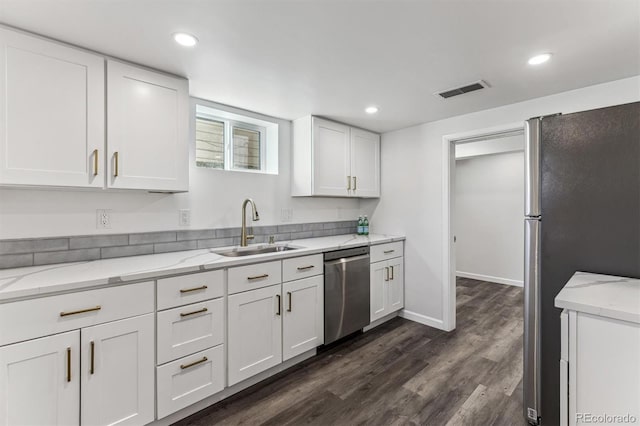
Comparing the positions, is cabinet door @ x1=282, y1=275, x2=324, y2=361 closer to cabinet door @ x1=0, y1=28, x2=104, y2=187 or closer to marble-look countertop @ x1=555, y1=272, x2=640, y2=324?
cabinet door @ x1=0, y1=28, x2=104, y2=187

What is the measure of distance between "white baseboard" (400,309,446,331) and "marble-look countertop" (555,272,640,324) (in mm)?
1933

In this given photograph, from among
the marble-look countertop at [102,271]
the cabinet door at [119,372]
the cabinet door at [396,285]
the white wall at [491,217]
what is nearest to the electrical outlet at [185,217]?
the marble-look countertop at [102,271]

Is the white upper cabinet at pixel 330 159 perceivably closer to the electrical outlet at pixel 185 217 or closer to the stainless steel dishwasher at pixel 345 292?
the stainless steel dishwasher at pixel 345 292

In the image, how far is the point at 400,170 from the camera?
360cm

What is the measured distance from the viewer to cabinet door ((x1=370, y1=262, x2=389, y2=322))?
309cm

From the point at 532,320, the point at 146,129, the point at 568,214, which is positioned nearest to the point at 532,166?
the point at 568,214

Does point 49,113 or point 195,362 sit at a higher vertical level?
point 49,113

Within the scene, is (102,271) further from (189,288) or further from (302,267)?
(302,267)

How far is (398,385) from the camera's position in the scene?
2191 mm

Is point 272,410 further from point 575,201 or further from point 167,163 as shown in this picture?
point 575,201

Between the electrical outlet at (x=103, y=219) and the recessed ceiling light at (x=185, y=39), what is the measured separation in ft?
3.97

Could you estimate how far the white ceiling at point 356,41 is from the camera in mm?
1413

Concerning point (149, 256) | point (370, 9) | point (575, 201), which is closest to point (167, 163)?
point (149, 256)

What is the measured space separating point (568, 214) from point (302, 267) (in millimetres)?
1738
